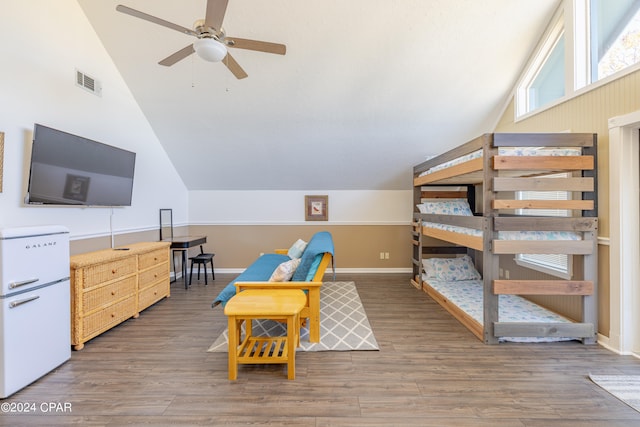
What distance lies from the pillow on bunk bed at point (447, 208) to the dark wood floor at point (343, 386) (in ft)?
5.92

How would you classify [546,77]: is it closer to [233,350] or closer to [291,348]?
[291,348]

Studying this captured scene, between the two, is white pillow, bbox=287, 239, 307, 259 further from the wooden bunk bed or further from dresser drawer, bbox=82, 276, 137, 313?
the wooden bunk bed

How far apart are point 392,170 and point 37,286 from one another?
4.61 m

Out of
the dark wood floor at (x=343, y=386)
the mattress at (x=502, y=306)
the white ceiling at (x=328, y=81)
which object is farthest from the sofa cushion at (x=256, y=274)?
the mattress at (x=502, y=306)

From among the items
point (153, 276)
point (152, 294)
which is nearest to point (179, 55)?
point (153, 276)

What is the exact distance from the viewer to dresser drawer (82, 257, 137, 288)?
2451 millimetres

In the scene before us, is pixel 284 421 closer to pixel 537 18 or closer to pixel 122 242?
pixel 122 242

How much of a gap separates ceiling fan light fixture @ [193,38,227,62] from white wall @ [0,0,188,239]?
175 cm

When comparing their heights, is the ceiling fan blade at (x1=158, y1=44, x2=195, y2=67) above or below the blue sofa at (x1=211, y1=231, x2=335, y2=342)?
above

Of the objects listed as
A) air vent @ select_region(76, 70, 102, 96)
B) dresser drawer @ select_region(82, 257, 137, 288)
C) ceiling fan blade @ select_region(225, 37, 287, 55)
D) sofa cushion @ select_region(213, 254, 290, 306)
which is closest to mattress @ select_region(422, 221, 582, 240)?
sofa cushion @ select_region(213, 254, 290, 306)

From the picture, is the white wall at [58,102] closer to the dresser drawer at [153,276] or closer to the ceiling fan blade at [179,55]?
the dresser drawer at [153,276]

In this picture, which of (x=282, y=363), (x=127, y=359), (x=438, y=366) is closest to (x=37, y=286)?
(x=127, y=359)

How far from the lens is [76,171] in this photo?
2623 mm

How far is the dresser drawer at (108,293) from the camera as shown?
245 centimetres
